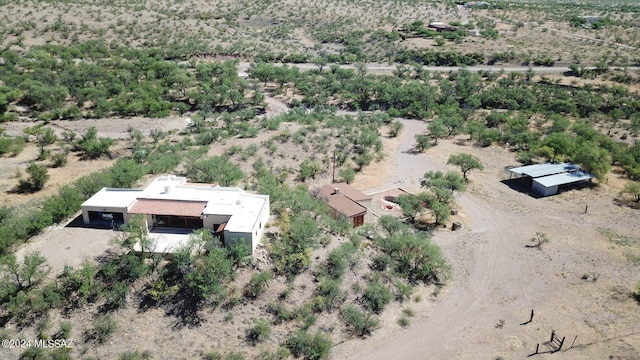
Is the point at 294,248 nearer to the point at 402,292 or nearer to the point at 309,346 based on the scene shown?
the point at 309,346

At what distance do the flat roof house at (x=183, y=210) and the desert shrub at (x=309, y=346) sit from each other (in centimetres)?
729

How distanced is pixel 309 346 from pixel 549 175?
34994 millimetres

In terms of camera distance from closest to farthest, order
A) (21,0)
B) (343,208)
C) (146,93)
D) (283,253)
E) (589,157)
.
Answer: (283,253), (343,208), (589,157), (146,93), (21,0)

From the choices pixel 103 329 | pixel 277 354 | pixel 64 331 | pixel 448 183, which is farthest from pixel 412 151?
pixel 64 331

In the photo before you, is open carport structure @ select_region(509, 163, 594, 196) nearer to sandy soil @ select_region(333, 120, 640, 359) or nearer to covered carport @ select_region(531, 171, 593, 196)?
covered carport @ select_region(531, 171, 593, 196)

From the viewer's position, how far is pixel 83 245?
3347 cm

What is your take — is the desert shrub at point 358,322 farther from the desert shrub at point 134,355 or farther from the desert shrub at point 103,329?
the desert shrub at point 103,329

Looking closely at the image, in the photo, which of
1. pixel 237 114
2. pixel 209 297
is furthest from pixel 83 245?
pixel 237 114

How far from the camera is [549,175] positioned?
5066 cm

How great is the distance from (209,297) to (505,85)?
7287 centimetres

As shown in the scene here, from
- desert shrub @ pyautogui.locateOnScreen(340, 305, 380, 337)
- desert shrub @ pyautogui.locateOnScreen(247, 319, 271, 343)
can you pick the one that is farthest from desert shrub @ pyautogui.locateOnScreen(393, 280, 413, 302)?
desert shrub @ pyautogui.locateOnScreen(247, 319, 271, 343)

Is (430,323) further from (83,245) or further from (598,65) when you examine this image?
(598,65)

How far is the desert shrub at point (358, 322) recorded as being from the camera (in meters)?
29.6

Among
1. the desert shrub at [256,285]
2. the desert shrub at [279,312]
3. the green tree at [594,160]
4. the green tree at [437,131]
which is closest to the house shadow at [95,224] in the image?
the desert shrub at [256,285]
